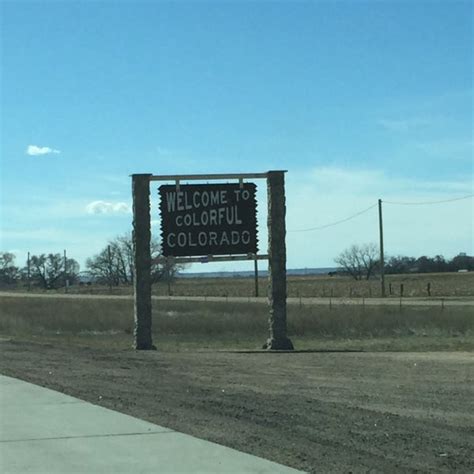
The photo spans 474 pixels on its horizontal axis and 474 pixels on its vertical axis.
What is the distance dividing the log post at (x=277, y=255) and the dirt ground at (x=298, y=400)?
356 cm

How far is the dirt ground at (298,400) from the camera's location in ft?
25.0

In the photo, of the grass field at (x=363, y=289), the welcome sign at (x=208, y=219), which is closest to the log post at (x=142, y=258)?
the welcome sign at (x=208, y=219)

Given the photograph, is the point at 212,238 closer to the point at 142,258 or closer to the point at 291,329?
the point at 142,258

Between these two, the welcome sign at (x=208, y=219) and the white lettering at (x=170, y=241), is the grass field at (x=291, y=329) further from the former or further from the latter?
the white lettering at (x=170, y=241)

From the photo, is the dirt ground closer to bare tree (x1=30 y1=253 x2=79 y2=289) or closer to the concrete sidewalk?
the concrete sidewalk

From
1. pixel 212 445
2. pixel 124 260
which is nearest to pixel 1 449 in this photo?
pixel 212 445

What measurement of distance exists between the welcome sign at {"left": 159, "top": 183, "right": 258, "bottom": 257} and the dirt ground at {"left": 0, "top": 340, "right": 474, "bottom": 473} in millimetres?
4126

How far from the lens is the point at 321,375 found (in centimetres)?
1512

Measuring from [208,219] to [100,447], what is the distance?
15393 millimetres

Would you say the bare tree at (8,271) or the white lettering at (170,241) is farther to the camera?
the bare tree at (8,271)

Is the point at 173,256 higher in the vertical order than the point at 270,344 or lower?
higher

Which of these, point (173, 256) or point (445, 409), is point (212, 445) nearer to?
point (445, 409)

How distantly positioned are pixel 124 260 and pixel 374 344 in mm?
117612

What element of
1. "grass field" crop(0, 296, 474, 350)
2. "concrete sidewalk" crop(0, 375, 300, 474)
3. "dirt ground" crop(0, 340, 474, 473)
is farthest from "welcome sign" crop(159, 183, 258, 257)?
"concrete sidewalk" crop(0, 375, 300, 474)
